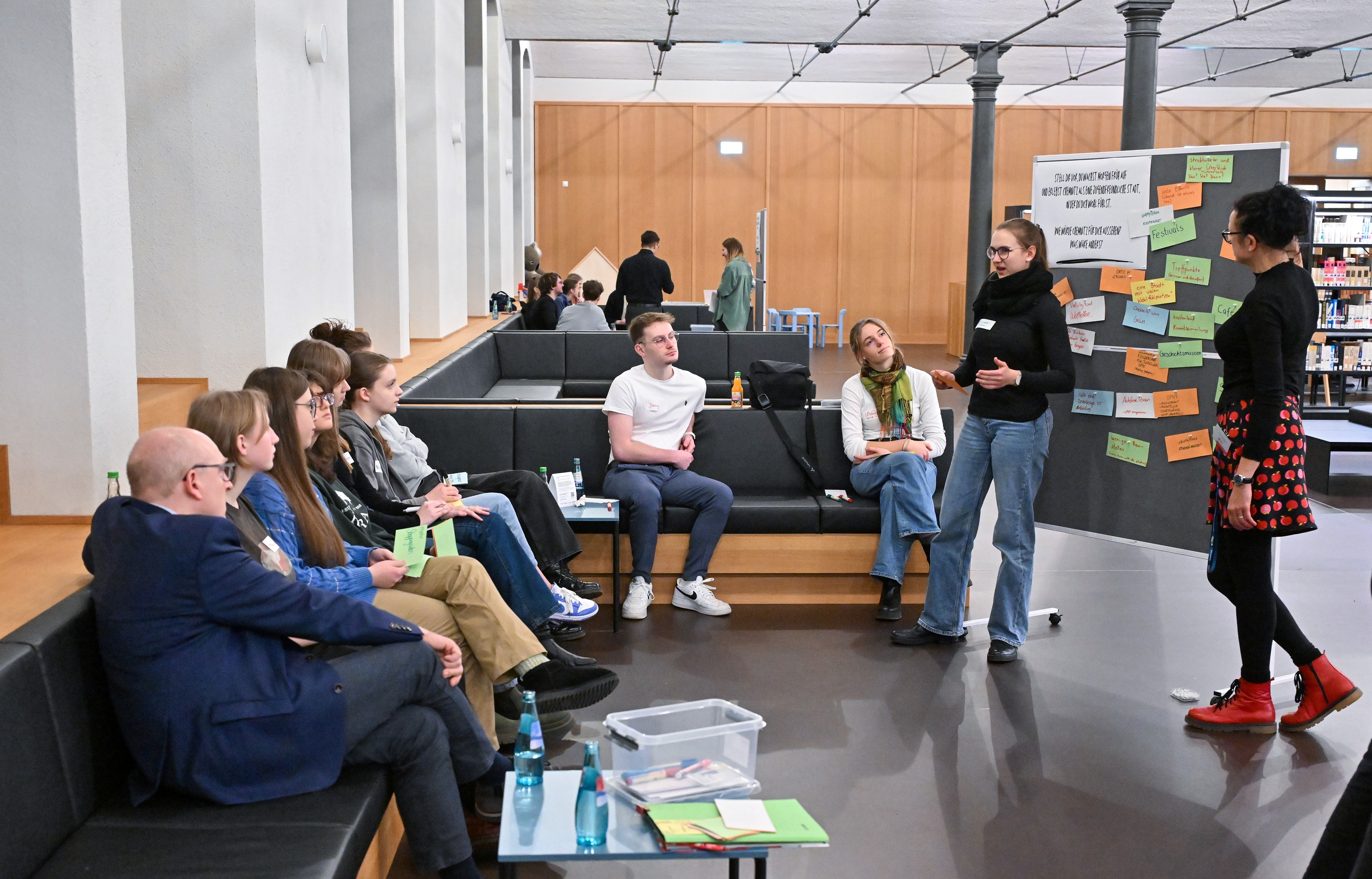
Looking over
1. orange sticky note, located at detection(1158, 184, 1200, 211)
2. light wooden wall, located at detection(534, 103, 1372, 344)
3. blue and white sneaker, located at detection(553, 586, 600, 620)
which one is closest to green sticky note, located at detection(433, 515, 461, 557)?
blue and white sneaker, located at detection(553, 586, 600, 620)

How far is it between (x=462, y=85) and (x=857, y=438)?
6519 millimetres

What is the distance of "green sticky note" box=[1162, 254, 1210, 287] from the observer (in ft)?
12.8

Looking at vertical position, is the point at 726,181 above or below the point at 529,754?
above

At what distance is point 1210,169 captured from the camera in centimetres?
386

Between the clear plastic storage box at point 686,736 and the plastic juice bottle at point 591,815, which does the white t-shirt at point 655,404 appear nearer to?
the clear plastic storage box at point 686,736

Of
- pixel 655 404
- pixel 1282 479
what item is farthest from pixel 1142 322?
pixel 655 404

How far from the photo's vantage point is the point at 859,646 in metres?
4.18

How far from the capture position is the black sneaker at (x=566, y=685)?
299 centimetres

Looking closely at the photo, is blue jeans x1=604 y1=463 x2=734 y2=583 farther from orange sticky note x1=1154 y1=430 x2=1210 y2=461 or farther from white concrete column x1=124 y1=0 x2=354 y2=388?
orange sticky note x1=1154 y1=430 x2=1210 y2=461

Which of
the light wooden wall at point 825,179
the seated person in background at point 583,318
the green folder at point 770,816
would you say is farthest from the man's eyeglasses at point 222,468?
the light wooden wall at point 825,179

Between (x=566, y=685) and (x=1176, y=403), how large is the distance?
242 centimetres

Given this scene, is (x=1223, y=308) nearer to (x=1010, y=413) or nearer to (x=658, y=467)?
(x=1010, y=413)

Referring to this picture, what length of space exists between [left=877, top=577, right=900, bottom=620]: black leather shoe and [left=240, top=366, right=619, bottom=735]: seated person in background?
5.56 feet

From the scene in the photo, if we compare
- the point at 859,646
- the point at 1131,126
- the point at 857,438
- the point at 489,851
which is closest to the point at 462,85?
the point at 1131,126
